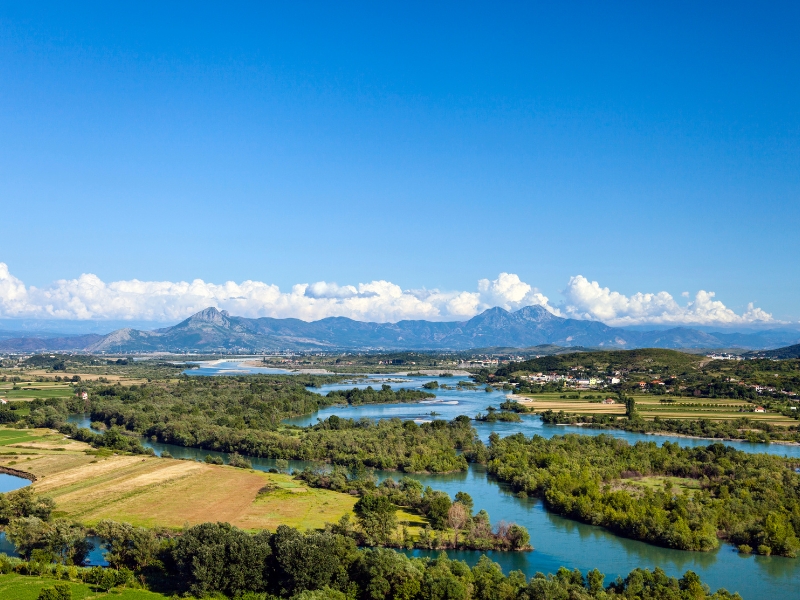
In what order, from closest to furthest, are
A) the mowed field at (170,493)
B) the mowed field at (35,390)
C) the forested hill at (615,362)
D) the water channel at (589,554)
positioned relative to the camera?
1. the water channel at (589,554)
2. the mowed field at (170,493)
3. the mowed field at (35,390)
4. the forested hill at (615,362)

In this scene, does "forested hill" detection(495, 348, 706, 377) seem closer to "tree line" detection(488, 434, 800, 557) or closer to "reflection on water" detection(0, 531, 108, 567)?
"tree line" detection(488, 434, 800, 557)

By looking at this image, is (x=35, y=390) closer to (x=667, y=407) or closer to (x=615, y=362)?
(x=667, y=407)

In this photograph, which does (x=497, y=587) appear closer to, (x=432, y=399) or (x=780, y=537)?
(x=780, y=537)

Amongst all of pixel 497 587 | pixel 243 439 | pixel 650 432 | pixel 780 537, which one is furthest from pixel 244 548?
pixel 650 432

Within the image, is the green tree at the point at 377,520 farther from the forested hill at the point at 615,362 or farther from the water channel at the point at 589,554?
the forested hill at the point at 615,362

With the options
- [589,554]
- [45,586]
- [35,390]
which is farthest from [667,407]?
[35,390]

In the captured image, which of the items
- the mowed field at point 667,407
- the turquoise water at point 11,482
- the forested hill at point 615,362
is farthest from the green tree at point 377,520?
the forested hill at point 615,362
